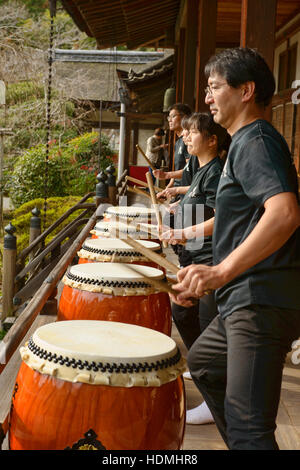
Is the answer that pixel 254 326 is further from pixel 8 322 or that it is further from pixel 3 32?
pixel 3 32

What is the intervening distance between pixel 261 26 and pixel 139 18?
6877mm

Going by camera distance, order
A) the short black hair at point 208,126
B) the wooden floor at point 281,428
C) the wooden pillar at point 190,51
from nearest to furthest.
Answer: the wooden floor at point 281,428
the short black hair at point 208,126
the wooden pillar at point 190,51

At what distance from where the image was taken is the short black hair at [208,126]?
312cm

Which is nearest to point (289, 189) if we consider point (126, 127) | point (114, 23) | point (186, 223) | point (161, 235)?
point (161, 235)

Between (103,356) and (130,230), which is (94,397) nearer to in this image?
(103,356)

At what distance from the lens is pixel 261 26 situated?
10.3ft

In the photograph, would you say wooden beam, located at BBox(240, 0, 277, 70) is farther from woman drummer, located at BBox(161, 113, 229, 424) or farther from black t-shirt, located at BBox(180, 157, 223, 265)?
black t-shirt, located at BBox(180, 157, 223, 265)

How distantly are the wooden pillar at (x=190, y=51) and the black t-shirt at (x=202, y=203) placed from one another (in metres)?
4.82

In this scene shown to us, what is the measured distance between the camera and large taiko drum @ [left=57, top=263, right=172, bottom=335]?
2422mm

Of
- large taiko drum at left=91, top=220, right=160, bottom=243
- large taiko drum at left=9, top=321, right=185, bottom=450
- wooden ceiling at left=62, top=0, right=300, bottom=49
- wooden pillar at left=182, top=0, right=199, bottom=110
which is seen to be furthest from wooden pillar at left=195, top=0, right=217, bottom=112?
large taiko drum at left=9, top=321, right=185, bottom=450

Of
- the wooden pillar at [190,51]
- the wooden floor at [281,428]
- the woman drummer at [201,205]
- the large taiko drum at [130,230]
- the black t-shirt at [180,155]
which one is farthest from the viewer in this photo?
the wooden pillar at [190,51]

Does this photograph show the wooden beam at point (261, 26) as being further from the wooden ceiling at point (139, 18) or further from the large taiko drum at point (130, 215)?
the wooden ceiling at point (139, 18)

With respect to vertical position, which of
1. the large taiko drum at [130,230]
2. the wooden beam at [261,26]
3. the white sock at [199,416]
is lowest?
the white sock at [199,416]

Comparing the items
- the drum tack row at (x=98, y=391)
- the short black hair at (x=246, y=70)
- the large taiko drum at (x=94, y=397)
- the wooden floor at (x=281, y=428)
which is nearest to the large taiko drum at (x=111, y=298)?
the drum tack row at (x=98, y=391)
